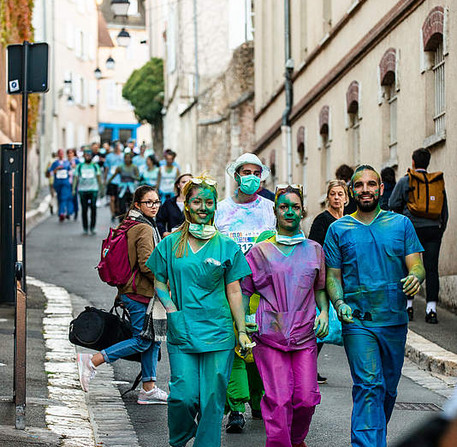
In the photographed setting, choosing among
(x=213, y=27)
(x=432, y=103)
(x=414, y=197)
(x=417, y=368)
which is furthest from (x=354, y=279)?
(x=213, y=27)

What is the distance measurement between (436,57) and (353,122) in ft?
18.8

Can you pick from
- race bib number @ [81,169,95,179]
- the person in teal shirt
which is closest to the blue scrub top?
the person in teal shirt

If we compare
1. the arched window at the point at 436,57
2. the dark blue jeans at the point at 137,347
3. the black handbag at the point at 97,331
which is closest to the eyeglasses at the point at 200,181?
the dark blue jeans at the point at 137,347

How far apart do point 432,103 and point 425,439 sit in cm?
1370

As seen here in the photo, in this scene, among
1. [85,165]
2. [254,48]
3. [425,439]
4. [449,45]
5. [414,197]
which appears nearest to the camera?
[425,439]

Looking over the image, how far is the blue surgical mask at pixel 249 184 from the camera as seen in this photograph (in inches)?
318

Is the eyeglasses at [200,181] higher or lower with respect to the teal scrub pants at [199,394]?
higher

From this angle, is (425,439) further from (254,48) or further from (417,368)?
(254,48)

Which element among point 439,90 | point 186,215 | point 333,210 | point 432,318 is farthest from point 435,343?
point 186,215

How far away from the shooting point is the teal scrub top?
6.18m

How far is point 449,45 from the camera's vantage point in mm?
14141

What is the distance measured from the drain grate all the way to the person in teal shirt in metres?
2.58

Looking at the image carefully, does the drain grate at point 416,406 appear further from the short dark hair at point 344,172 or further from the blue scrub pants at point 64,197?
the blue scrub pants at point 64,197

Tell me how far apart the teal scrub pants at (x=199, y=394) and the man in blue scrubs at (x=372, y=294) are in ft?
2.44
